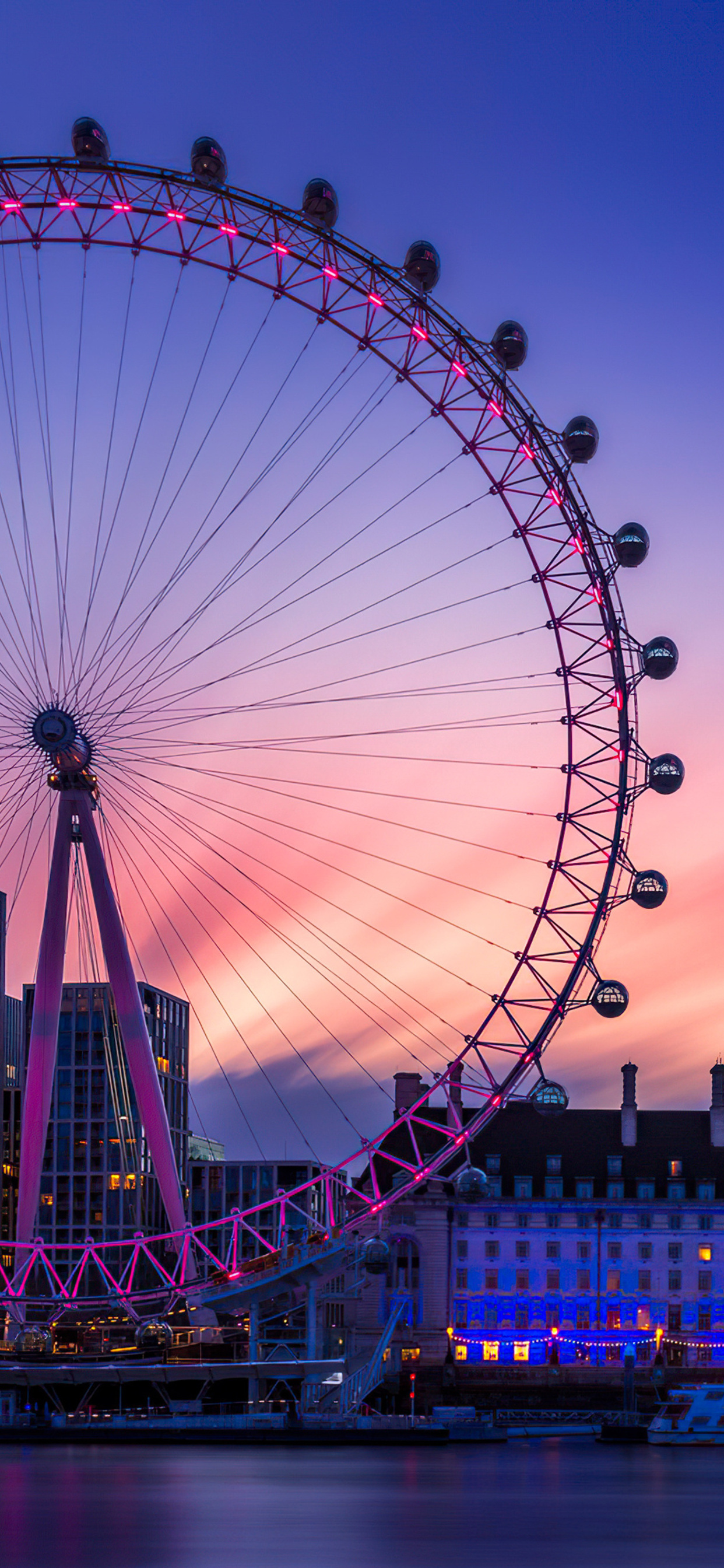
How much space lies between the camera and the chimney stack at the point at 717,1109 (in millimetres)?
129125

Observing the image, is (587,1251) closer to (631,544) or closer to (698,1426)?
(698,1426)

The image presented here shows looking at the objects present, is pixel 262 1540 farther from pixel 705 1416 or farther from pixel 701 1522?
pixel 705 1416

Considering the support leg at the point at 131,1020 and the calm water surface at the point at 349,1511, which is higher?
the support leg at the point at 131,1020

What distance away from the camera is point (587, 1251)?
416 feet

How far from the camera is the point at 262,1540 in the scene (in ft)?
136

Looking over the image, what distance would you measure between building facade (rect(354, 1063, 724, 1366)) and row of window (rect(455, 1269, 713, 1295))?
70 millimetres

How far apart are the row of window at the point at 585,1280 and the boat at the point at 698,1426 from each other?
92.5 feet

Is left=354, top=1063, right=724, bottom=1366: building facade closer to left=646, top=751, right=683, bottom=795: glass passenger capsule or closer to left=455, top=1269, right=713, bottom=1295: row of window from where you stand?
left=455, top=1269, right=713, bottom=1295: row of window

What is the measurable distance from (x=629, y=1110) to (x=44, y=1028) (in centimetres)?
6429

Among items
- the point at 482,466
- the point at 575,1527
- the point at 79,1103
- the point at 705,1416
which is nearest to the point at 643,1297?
the point at 705,1416

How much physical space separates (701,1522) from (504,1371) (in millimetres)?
73896

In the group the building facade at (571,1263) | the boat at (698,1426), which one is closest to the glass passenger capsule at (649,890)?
the boat at (698,1426)

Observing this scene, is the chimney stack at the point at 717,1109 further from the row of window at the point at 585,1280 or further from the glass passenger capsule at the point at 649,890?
the glass passenger capsule at the point at 649,890

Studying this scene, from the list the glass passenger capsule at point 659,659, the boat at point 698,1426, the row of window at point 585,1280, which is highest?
the glass passenger capsule at point 659,659
